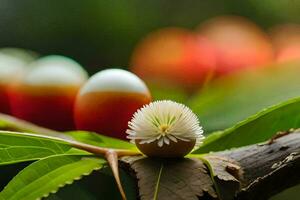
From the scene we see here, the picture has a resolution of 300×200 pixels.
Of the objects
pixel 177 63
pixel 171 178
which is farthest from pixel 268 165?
pixel 177 63

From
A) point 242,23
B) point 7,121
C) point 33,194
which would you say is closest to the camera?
point 33,194

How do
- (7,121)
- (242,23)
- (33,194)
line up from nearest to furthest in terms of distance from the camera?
(33,194)
(7,121)
(242,23)

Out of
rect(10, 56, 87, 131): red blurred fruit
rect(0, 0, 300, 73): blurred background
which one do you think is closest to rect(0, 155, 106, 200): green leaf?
rect(10, 56, 87, 131): red blurred fruit

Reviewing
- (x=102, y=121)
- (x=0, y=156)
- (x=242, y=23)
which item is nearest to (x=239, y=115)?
(x=102, y=121)

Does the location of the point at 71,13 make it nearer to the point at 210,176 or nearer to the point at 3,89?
the point at 3,89

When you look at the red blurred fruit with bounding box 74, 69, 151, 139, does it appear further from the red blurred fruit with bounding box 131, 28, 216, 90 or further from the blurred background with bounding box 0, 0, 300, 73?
the blurred background with bounding box 0, 0, 300, 73

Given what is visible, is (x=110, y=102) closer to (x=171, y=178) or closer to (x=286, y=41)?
(x=171, y=178)

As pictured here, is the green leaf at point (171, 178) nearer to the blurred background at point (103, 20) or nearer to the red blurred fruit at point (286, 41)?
the red blurred fruit at point (286, 41)

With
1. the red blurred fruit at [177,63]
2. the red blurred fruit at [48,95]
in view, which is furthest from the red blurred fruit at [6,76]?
the red blurred fruit at [177,63]
